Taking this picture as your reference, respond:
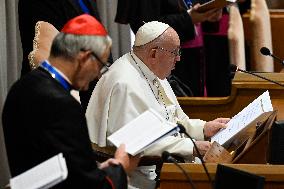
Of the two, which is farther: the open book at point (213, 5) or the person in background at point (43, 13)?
the open book at point (213, 5)

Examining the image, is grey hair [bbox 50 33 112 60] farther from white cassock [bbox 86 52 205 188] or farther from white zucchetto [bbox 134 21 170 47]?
white zucchetto [bbox 134 21 170 47]

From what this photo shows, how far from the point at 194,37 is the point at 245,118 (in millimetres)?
2112

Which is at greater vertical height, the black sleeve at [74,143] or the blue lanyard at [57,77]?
the blue lanyard at [57,77]

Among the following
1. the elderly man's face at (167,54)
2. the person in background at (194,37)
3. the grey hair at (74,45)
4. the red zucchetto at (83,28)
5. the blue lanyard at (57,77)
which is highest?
the red zucchetto at (83,28)

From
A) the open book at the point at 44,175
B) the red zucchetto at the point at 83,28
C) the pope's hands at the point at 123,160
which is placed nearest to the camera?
the open book at the point at 44,175

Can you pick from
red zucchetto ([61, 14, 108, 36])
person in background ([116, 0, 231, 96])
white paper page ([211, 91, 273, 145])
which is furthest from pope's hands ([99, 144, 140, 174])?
person in background ([116, 0, 231, 96])

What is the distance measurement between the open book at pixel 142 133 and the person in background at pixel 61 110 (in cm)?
17

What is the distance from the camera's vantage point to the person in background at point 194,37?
617 cm

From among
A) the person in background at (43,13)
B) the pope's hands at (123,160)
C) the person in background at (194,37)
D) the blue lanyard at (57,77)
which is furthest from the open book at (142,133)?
the person in background at (194,37)

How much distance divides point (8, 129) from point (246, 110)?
1658 millimetres

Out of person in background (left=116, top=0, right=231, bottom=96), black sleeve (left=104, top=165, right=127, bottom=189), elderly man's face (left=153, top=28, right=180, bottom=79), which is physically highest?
elderly man's face (left=153, top=28, right=180, bottom=79)

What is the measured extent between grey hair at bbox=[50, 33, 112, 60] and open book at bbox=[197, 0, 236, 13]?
9.53ft

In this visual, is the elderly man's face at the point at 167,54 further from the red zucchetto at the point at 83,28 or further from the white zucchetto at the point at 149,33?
the red zucchetto at the point at 83,28

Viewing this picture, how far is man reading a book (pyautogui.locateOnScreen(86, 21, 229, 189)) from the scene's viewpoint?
461cm
